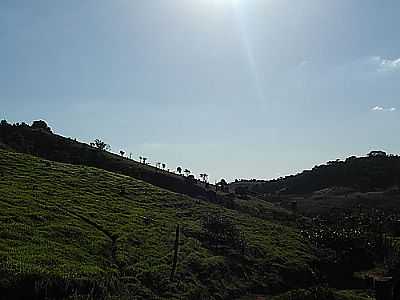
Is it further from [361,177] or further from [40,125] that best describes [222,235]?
[361,177]

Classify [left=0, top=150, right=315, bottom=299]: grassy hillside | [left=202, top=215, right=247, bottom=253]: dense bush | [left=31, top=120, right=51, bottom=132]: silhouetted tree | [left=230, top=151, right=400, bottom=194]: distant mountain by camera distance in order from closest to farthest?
[left=0, top=150, right=315, bottom=299]: grassy hillside, [left=202, top=215, right=247, bottom=253]: dense bush, [left=31, top=120, right=51, bottom=132]: silhouetted tree, [left=230, top=151, right=400, bottom=194]: distant mountain

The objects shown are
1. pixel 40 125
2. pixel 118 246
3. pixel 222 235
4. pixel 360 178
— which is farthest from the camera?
pixel 360 178

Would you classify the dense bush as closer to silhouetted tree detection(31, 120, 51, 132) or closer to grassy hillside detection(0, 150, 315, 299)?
grassy hillside detection(0, 150, 315, 299)

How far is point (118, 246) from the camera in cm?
5112

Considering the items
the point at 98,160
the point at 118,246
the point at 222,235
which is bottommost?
the point at 118,246

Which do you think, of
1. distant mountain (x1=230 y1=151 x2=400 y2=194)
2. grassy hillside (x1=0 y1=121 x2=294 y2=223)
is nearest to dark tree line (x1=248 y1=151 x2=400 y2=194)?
distant mountain (x1=230 y1=151 x2=400 y2=194)

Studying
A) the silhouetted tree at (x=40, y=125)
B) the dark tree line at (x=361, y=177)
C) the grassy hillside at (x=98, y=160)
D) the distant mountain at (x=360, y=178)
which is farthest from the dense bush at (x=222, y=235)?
the dark tree line at (x=361, y=177)

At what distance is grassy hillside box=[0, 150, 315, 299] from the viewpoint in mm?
39125

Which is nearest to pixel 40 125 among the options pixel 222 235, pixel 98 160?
pixel 98 160

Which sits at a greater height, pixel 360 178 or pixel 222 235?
pixel 360 178

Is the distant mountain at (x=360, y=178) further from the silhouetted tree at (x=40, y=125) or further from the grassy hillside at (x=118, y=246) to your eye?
A: the grassy hillside at (x=118, y=246)

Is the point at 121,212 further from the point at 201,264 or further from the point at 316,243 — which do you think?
the point at 316,243

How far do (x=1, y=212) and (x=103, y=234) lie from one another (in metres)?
9.57

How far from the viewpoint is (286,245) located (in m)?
71.4
